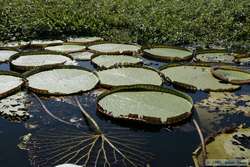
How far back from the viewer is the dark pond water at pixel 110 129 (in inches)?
153

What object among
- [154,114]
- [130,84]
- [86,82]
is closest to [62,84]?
[86,82]

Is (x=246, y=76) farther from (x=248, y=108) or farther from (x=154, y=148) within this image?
(x=154, y=148)

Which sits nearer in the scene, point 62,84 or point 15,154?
point 15,154

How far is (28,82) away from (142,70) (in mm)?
1679

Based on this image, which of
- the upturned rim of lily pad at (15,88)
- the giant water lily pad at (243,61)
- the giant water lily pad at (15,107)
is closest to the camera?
the giant water lily pad at (15,107)

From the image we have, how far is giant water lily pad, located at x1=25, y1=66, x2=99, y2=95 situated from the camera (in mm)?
5371

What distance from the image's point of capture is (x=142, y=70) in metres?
6.15

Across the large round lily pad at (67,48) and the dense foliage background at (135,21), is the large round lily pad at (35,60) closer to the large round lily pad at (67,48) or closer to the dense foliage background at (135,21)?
the large round lily pad at (67,48)

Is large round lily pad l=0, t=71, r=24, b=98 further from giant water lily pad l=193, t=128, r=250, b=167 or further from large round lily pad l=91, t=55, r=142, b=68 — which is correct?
giant water lily pad l=193, t=128, r=250, b=167

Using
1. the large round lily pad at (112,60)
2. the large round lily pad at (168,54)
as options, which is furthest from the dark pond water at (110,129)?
the large round lily pad at (168,54)

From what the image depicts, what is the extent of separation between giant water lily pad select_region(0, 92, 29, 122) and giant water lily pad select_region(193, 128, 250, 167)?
6.83 feet

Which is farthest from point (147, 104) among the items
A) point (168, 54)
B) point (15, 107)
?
A: point (168, 54)

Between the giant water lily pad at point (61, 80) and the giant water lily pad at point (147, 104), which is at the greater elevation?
the giant water lily pad at point (61, 80)

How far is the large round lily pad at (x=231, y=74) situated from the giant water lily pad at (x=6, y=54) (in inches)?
129
